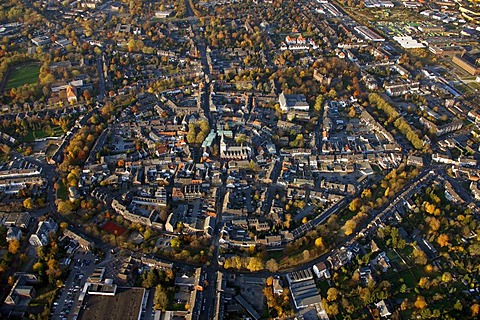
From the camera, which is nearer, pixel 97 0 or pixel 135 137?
pixel 135 137

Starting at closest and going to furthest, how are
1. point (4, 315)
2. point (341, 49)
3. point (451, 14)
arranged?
point (4, 315) → point (341, 49) → point (451, 14)

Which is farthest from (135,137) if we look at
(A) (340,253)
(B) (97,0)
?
(B) (97,0)

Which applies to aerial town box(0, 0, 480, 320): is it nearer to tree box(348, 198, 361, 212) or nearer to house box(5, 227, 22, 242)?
house box(5, 227, 22, 242)

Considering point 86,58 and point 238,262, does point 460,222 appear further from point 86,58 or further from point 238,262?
point 86,58

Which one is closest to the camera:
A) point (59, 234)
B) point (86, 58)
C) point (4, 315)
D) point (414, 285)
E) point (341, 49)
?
point (4, 315)

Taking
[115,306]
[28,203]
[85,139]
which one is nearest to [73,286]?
[115,306]

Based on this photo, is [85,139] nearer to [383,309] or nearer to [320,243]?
[320,243]

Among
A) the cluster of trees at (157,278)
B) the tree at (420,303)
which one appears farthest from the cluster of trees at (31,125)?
the tree at (420,303)
